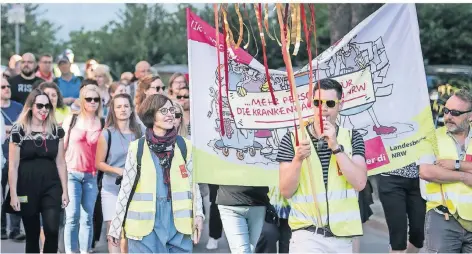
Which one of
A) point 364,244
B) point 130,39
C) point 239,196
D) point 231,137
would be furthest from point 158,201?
point 130,39

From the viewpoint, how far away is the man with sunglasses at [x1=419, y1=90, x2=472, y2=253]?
7.05 m

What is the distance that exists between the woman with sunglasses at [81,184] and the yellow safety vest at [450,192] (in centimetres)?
374

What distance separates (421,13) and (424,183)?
953 inches

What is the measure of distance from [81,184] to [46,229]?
90cm

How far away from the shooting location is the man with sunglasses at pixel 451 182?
23.1 ft

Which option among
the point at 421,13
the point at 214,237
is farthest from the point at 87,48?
the point at 214,237

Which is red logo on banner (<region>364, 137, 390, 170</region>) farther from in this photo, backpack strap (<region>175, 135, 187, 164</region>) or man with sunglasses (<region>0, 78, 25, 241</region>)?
man with sunglasses (<region>0, 78, 25, 241</region>)

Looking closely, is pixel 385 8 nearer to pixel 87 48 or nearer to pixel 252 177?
pixel 252 177

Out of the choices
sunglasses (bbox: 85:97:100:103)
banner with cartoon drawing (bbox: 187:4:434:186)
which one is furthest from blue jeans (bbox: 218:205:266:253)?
sunglasses (bbox: 85:97:100:103)

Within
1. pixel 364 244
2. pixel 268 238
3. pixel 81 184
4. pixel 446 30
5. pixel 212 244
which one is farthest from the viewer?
pixel 446 30

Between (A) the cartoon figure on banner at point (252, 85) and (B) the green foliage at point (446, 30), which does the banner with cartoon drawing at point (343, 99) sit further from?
(B) the green foliage at point (446, 30)

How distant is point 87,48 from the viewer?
1784 inches

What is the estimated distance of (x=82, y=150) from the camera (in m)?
9.88

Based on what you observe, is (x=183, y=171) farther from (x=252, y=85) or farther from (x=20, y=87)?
(x=20, y=87)
